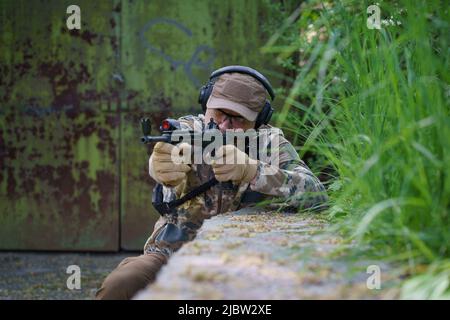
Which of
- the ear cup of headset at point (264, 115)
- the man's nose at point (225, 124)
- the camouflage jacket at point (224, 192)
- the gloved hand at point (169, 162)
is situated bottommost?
the camouflage jacket at point (224, 192)

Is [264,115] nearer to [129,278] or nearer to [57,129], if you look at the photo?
[129,278]

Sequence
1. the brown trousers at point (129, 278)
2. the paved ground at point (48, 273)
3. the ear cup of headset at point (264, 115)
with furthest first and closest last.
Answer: the paved ground at point (48, 273) < the ear cup of headset at point (264, 115) < the brown trousers at point (129, 278)

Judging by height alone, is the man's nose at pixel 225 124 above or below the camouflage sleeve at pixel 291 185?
above

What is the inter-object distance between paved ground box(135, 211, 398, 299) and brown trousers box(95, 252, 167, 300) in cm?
70

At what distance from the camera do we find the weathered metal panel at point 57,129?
5.74m

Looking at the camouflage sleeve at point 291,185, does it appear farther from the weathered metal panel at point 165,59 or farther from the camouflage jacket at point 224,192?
the weathered metal panel at point 165,59

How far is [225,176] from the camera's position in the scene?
2.75 metres

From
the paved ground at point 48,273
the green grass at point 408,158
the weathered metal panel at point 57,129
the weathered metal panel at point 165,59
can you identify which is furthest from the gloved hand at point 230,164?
the weathered metal panel at point 57,129

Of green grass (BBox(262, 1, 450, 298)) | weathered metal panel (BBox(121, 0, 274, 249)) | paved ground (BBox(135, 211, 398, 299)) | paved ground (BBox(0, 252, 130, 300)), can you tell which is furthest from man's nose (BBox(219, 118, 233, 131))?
weathered metal panel (BBox(121, 0, 274, 249))

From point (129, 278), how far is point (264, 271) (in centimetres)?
124

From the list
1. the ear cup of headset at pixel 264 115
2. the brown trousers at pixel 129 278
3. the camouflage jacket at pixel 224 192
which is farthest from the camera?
the ear cup of headset at pixel 264 115

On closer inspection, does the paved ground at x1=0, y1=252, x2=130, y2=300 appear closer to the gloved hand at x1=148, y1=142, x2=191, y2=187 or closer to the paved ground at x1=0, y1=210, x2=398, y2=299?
the gloved hand at x1=148, y1=142, x2=191, y2=187

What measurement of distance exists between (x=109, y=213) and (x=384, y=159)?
4.20m
